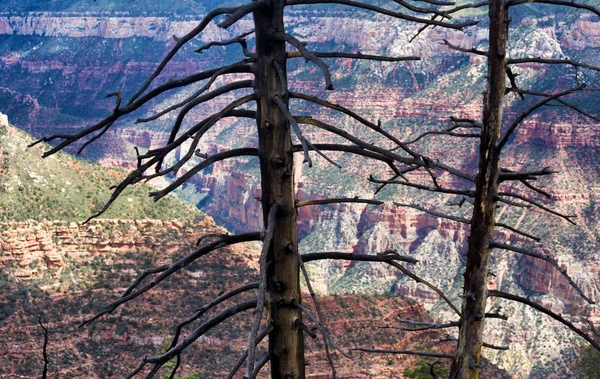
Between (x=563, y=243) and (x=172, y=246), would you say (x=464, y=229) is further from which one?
(x=172, y=246)

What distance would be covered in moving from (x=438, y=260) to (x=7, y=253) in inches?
2666

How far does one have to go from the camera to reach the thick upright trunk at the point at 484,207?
914cm

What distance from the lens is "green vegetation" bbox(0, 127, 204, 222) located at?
49500 mm

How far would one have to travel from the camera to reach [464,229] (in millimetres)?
108938

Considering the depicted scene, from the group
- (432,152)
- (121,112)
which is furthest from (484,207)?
(432,152)

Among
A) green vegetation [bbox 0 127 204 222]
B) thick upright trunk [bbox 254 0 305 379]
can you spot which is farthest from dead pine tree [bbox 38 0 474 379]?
green vegetation [bbox 0 127 204 222]

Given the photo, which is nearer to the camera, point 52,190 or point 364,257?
point 364,257

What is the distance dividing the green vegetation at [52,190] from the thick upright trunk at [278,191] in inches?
1713

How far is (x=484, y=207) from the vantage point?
9.33 metres

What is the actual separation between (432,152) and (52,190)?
64410 millimetres

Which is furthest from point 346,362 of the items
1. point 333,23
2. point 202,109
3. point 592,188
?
point 202,109

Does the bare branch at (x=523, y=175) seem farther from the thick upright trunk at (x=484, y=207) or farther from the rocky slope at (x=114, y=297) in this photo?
the rocky slope at (x=114, y=297)

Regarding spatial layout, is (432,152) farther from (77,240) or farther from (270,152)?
(270,152)

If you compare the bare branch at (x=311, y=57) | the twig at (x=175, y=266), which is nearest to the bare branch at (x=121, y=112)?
the bare branch at (x=311, y=57)
